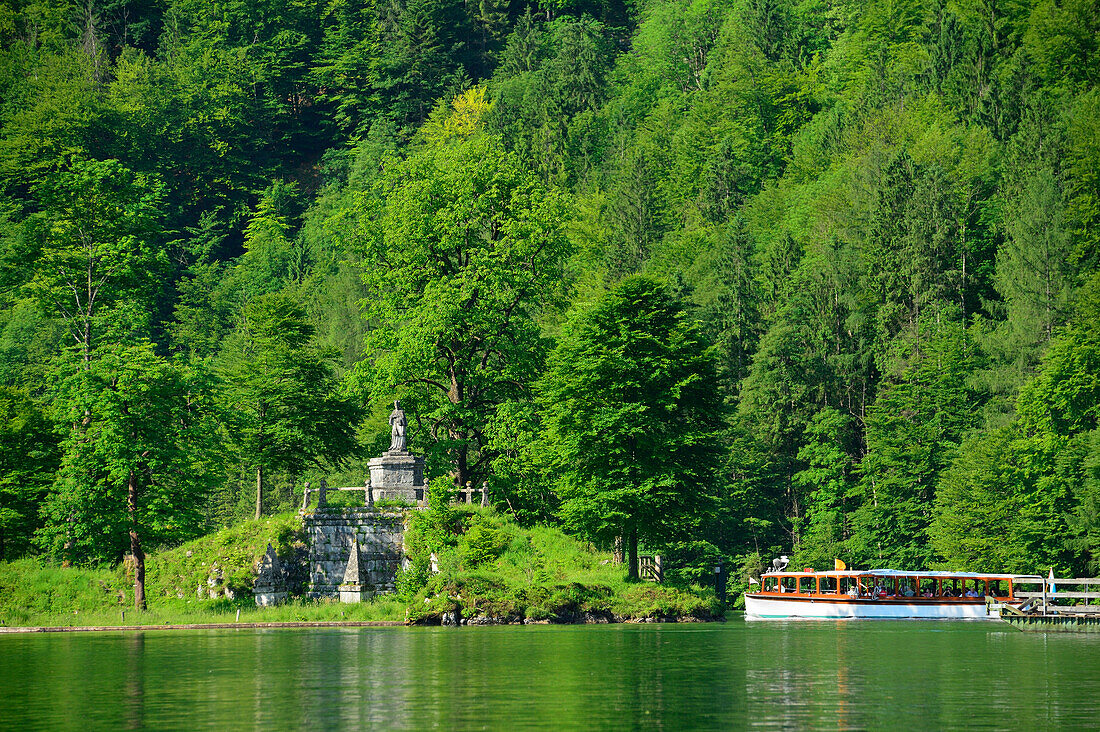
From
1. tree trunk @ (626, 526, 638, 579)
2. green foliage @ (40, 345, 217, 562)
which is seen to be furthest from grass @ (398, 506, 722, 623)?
green foliage @ (40, 345, 217, 562)

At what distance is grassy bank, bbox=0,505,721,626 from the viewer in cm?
6009

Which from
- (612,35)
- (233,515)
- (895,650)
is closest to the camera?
(895,650)

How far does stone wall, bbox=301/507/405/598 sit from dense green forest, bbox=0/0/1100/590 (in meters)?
5.85

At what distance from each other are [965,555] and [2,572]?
153ft

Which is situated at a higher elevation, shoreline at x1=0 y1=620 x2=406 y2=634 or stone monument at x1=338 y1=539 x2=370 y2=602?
stone monument at x1=338 y1=539 x2=370 y2=602

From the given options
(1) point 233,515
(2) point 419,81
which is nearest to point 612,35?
(2) point 419,81

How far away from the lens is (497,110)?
477ft

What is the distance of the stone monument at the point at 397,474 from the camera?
68.3 m

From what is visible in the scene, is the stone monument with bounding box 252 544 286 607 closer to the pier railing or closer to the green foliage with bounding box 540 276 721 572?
the green foliage with bounding box 540 276 721 572

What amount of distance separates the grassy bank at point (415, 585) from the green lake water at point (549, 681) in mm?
4809

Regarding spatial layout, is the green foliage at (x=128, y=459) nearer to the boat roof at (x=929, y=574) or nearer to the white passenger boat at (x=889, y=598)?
the white passenger boat at (x=889, y=598)

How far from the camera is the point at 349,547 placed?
213ft

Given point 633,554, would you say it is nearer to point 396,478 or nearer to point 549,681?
point 396,478

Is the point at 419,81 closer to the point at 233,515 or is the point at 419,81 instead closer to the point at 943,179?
the point at 233,515
